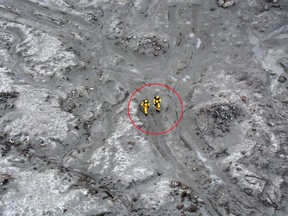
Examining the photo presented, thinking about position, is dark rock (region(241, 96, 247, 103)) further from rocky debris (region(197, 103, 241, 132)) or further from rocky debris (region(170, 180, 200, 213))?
rocky debris (region(170, 180, 200, 213))

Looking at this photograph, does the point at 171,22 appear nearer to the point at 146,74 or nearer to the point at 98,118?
the point at 146,74

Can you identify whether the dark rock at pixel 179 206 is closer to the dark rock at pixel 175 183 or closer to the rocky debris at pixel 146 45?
the dark rock at pixel 175 183

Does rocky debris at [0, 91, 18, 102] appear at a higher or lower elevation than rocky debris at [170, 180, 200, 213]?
higher

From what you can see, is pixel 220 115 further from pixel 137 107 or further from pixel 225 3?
pixel 225 3

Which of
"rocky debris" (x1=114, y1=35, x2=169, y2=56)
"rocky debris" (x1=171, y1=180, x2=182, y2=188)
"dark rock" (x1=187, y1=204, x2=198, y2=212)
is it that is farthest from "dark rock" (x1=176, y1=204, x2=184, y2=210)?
A: "rocky debris" (x1=114, y1=35, x2=169, y2=56)

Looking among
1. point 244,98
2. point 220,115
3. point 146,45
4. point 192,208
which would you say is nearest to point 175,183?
point 192,208

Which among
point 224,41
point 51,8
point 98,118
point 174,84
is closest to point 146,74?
point 174,84
